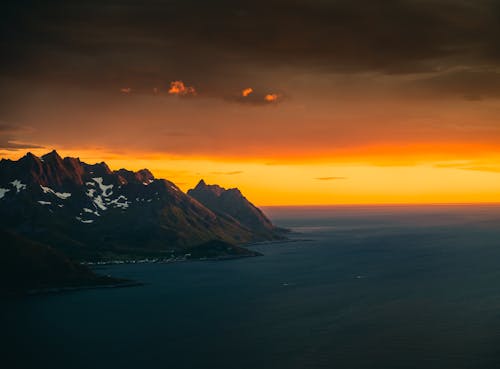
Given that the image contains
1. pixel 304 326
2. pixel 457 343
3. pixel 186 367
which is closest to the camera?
pixel 186 367

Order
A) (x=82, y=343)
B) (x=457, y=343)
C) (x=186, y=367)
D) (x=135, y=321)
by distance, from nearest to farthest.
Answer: (x=186, y=367), (x=457, y=343), (x=82, y=343), (x=135, y=321)

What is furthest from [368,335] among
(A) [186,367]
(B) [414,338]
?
(A) [186,367]

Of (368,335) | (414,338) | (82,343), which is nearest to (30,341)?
(82,343)

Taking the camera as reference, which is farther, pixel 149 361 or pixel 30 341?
pixel 30 341

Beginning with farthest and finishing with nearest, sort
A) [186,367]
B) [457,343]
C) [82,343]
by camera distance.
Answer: [82,343] → [457,343] → [186,367]

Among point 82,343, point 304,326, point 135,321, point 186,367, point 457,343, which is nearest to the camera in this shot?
point 186,367

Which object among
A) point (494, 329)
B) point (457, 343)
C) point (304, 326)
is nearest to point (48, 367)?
point (304, 326)

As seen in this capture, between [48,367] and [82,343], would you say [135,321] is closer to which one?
[82,343]

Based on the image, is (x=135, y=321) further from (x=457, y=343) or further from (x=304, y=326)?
(x=457, y=343)

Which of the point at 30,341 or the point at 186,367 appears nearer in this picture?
the point at 186,367
